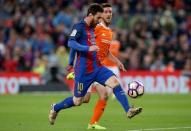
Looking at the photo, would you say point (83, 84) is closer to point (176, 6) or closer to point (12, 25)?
point (12, 25)

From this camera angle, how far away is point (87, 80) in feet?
41.1

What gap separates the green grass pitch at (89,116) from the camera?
13.3 metres

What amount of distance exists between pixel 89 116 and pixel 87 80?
394 cm

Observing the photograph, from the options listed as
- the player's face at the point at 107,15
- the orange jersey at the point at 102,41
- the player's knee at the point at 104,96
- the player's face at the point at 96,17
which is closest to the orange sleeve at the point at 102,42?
the orange jersey at the point at 102,41

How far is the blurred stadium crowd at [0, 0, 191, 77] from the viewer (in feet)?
87.4

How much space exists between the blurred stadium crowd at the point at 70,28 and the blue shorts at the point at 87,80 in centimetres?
1355

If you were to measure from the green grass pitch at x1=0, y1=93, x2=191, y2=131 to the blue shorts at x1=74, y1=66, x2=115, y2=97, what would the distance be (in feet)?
2.62

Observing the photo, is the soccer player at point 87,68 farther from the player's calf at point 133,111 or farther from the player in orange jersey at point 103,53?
the player in orange jersey at point 103,53

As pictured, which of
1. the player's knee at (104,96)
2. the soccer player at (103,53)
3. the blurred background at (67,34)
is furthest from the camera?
the blurred background at (67,34)

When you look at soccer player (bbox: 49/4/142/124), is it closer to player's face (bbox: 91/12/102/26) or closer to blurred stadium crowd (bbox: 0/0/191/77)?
player's face (bbox: 91/12/102/26)

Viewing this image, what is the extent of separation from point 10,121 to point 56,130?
2.27m

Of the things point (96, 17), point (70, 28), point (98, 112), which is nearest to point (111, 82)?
point (98, 112)

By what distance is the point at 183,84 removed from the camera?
1051 inches

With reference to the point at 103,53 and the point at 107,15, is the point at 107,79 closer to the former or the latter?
the point at 103,53
